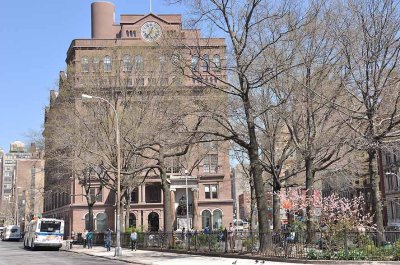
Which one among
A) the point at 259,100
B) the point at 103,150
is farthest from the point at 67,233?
the point at 259,100

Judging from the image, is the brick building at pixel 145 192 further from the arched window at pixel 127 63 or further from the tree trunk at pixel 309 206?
the tree trunk at pixel 309 206

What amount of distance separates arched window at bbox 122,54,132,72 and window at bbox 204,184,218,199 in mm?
40742

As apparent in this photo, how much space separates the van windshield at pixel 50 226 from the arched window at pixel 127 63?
1460 cm

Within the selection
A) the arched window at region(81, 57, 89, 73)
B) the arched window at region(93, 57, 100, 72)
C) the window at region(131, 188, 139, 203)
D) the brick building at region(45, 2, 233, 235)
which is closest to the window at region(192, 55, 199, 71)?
the arched window at region(93, 57, 100, 72)

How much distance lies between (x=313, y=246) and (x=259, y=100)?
41.8 ft

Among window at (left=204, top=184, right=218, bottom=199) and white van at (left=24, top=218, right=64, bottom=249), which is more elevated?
window at (left=204, top=184, right=218, bottom=199)

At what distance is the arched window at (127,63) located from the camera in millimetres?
40625

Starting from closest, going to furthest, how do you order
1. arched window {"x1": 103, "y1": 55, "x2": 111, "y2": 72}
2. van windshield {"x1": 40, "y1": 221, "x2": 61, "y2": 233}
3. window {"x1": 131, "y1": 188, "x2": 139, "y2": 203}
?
arched window {"x1": 103, "y1": 55, "x2": 111, "y2": 72}, van windshield {"x1": 40, "y1": 221, "x2": 61, "y2": 233}, window {"x1": 131, "y1": 188, "x2": 139, "y2": 203}

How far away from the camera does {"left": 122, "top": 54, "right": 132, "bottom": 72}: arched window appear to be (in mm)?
40625

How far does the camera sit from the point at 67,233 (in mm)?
80938

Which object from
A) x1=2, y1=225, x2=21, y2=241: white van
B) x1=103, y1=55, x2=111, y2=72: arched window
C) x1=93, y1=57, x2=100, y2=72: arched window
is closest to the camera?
x1=93, y1=57, x2=100, y2=72: arched window

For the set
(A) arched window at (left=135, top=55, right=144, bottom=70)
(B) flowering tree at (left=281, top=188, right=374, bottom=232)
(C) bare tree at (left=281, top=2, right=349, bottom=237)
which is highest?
(A) arched window at (left=135, top=55, right=144, bottom=70)

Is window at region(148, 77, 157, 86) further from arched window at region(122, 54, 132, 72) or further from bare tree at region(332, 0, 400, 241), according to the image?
bare tree at region(332, 0, 400, 241)

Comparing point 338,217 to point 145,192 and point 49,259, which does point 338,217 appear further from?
point 145,192
